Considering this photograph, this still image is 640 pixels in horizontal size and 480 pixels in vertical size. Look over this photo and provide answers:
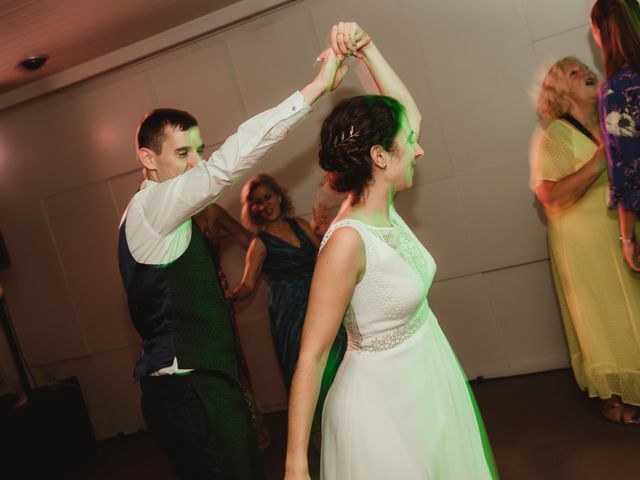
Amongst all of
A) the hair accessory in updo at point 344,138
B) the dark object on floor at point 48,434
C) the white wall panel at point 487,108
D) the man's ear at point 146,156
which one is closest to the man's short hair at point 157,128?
the man's ear at point 146,156

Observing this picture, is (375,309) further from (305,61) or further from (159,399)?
(305,61)

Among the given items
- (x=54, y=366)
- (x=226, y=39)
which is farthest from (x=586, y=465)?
(x=54, y=366)

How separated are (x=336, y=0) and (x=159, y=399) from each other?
2833mm

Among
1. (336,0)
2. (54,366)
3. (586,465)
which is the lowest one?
(586,465)

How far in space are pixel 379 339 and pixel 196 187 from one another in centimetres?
68

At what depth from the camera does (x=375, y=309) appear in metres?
1.53

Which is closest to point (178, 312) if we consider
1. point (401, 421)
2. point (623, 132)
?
point (401, 421)

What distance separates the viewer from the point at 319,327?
1.41 meters

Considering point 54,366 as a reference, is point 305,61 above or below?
above

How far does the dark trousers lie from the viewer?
1.81m

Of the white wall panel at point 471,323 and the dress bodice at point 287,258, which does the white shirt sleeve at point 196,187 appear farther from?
the white wall panel at point 471,323

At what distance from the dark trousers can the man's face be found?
66 cm

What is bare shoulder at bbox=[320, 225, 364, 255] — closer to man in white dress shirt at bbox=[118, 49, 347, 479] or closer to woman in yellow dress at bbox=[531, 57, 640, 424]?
man in white dress shirt at bbox=[118, 49, 347, 479]

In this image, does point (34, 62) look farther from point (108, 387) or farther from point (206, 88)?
point (108, 387)
